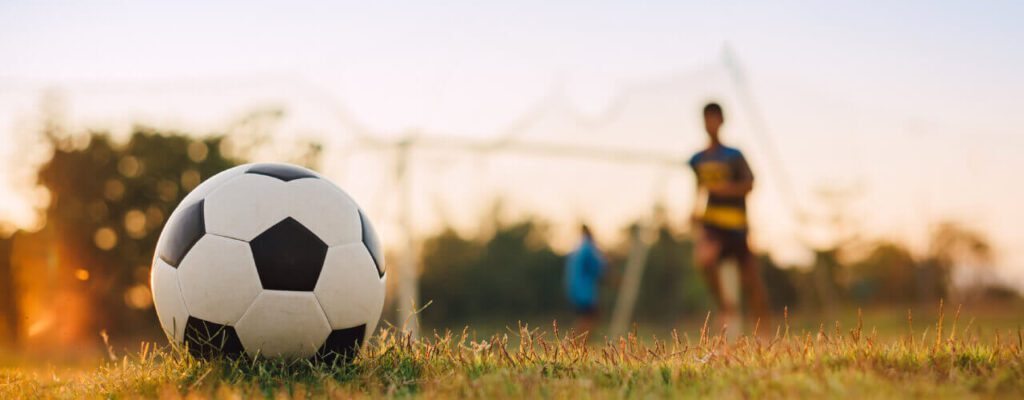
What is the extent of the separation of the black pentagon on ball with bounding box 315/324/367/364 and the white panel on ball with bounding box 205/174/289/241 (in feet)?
1.72

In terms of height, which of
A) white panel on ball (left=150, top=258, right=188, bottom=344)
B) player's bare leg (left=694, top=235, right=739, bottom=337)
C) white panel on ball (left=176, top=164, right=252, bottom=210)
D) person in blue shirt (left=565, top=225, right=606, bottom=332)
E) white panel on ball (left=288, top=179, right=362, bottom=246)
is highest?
white panel on ball (left=176, top=164, right=252, bottom=210)

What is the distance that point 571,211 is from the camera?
18.6 meters

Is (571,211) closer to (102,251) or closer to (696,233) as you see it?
(102,251)

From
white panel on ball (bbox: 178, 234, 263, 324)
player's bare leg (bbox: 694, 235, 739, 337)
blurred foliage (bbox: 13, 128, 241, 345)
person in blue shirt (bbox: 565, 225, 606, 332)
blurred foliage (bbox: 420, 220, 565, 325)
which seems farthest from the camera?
blurred foliage (bbox: 420, 220, 565, 325)

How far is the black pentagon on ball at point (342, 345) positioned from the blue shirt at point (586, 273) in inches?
309

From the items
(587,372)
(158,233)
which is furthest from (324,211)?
(158,233)

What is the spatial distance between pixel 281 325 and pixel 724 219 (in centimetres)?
390

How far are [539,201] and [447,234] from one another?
2.29 meters

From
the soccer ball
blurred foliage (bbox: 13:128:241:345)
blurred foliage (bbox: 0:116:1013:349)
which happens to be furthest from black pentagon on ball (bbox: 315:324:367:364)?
blurred foliage (bbox: 13:128:241:345)

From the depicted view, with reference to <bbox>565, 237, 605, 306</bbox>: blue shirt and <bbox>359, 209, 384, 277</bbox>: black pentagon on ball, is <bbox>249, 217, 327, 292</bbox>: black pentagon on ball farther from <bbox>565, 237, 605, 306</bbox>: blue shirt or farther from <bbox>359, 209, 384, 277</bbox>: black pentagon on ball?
<bbox>565, 237, 605, 306</bbox>: blue shirt

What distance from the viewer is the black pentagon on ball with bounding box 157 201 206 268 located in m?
3.35

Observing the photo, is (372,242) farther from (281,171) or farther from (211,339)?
(211,339)

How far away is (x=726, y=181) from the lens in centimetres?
628

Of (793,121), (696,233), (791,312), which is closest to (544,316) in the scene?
(791,312)
